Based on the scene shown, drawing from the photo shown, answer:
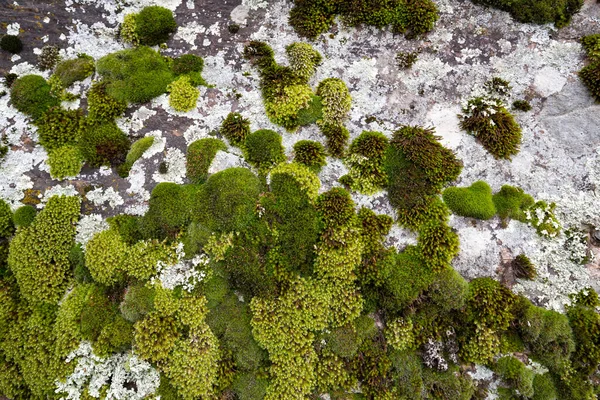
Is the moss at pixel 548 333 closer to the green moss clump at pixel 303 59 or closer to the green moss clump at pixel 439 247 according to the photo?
the green moss clump at pixel 439 247

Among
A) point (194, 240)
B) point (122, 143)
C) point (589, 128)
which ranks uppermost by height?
point (589, 128)

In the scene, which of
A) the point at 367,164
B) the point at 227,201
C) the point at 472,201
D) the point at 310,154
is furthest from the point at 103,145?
the point at 472,201

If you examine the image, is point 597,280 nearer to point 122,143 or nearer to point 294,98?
point 294,98

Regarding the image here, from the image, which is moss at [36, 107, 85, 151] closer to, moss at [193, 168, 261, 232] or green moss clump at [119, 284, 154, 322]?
moss at [193, 168, 261, 232]

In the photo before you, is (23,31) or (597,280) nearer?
(597,280)

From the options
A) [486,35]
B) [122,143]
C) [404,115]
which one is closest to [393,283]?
[404,115]

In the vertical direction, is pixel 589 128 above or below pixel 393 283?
above

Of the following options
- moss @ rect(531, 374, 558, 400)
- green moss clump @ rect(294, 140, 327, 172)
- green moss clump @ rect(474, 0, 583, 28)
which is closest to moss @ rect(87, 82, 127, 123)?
green moss clump @ rect(294, 140, 327, 172)
